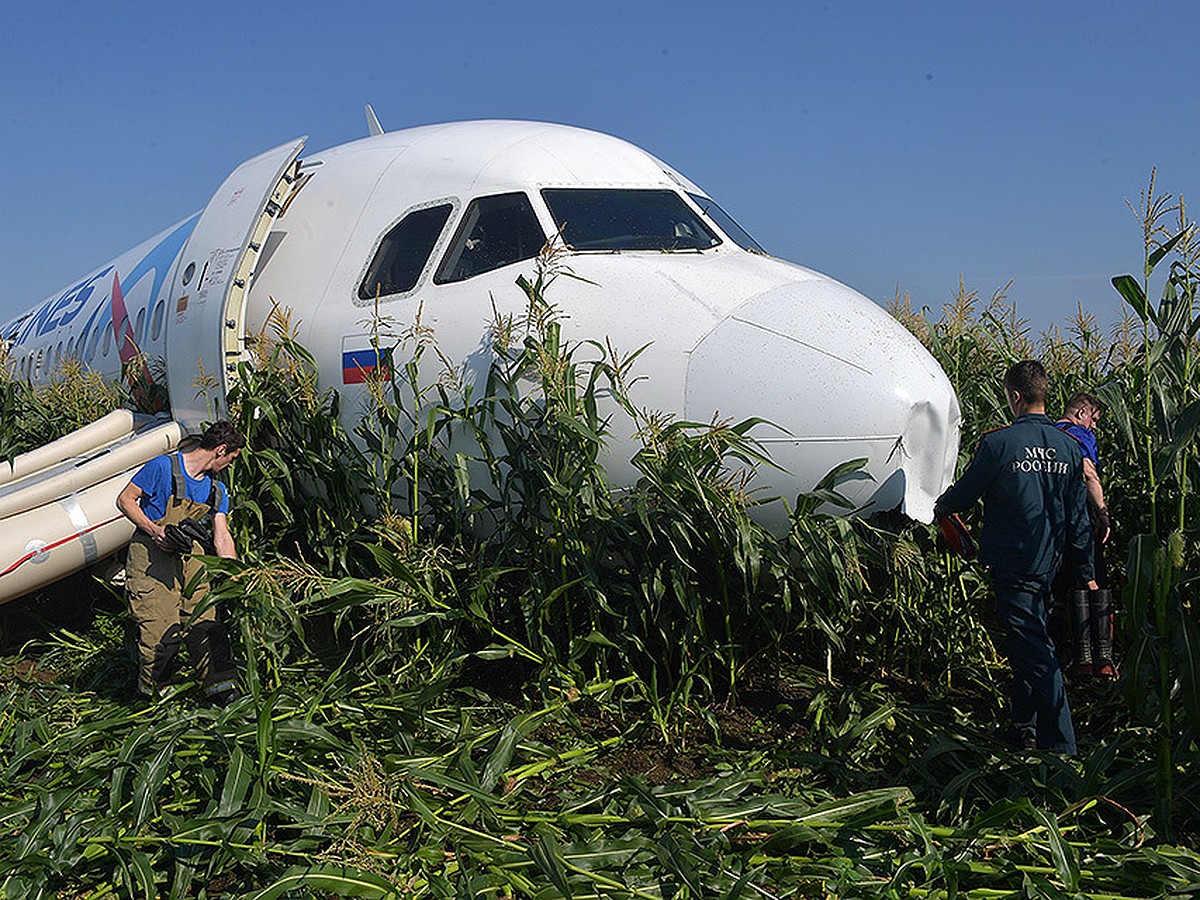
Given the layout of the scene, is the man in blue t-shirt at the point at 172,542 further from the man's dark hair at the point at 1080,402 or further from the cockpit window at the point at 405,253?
the man's dark hair at the point at 1080,402

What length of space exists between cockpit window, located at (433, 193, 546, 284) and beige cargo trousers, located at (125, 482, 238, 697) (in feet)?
6.50

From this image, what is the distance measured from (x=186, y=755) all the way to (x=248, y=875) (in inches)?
32.8

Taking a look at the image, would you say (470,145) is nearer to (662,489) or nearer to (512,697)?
(662,489)

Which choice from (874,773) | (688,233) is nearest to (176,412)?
(688,233)

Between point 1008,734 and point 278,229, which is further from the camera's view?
point 278,229

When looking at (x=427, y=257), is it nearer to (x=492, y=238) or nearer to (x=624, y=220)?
(x=492, y=238)

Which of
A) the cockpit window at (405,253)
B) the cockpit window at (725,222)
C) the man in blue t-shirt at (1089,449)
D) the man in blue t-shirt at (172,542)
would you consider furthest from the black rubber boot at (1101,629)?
the man in blue t-shirt at (172,542)

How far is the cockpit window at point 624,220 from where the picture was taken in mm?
6555

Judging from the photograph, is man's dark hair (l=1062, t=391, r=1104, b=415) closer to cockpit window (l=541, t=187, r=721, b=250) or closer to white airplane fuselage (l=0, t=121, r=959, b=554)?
white airplane fuselage (l=0, t=121, r=959, b=554)

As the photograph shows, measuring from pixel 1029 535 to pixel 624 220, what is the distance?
10.0 feet

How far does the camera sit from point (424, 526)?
6449 mm

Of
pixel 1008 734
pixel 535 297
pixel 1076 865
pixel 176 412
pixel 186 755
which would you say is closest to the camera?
pixel 1076 865

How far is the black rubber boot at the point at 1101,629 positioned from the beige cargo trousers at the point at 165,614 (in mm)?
4804

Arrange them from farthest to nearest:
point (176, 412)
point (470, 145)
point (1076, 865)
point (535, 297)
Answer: point (176, 412) < point (470, 145) < point (535, 297) < point (1076, 865)
